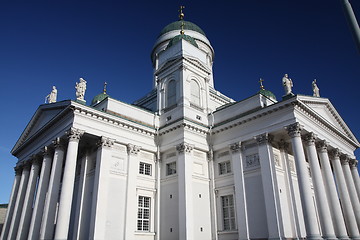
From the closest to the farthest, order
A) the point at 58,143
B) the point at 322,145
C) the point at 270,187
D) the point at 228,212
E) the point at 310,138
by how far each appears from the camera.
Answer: the point at 270,187 → the point at 310,138 → the point at 58,143 → the point at 228,212 → the point at 322,145

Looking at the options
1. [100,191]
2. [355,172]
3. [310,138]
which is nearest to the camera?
[100,191]

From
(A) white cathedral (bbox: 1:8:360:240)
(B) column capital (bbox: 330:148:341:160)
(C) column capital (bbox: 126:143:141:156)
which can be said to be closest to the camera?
(A) white cathedral (bbox: 1:8:360:240)

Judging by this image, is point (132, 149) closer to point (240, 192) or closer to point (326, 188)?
point (240, 192)

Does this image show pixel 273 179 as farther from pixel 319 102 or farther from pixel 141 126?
pixel 141 126

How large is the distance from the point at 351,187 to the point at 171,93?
1833 centimetres

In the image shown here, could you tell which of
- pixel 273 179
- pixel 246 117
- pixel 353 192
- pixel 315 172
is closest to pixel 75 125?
pixel 246 117

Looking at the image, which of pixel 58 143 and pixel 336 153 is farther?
pixel 336 153

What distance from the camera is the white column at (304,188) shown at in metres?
17.0

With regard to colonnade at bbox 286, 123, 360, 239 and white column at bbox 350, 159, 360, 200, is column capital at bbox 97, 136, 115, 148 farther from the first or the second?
white column at bbox 350, 159, 360, 200

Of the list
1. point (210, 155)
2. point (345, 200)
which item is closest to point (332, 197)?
point (345, 200)

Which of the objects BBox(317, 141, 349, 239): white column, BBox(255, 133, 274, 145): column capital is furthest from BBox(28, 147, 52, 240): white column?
BBox(317, 141, 349, 239): white column

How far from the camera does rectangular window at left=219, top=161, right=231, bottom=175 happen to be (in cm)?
2315

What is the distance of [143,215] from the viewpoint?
2195 centimetres

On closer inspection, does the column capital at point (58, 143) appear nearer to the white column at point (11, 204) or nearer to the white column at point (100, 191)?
the white column at point (100, 191)
